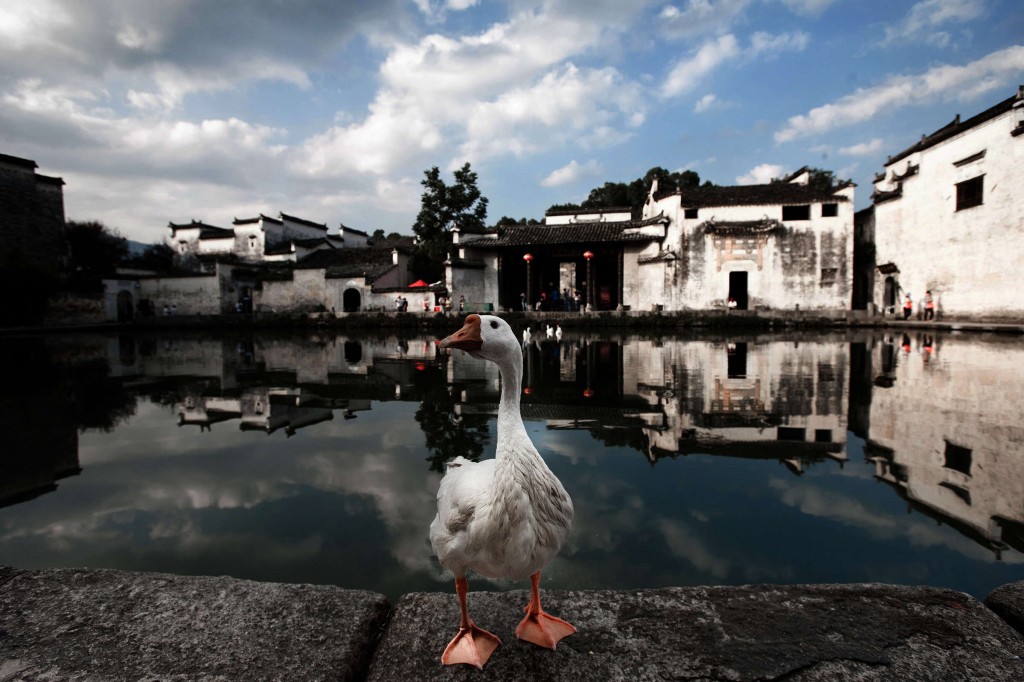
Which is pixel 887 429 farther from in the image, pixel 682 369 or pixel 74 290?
pixel 74 290

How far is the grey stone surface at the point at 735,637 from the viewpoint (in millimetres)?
1471

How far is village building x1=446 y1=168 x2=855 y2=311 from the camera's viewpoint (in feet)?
73.5

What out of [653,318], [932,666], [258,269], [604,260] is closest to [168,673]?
[932,666]

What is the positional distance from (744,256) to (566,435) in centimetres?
2149

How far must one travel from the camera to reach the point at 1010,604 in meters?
1.70

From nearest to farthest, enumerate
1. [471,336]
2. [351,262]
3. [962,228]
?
1. [471,336]
2. [962,228]
3. [351,262]

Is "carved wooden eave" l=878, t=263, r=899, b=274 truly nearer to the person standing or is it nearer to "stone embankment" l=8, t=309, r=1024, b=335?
the person standing

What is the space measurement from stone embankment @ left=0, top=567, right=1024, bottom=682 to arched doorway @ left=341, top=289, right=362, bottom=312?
27.1 m

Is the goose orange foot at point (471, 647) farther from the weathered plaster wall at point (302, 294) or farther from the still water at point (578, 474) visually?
the weathered plaster wall at point (302, 294)

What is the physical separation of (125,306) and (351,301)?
1462 centimetres

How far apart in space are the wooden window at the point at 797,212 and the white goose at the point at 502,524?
25496 mm

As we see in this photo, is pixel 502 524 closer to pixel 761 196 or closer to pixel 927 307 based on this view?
pixel 927 307

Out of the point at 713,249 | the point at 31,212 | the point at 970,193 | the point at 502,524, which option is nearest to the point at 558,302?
the point at 713,249

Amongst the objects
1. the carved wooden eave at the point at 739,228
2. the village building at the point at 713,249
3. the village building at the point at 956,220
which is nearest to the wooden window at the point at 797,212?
the village building at the point at 713,249
